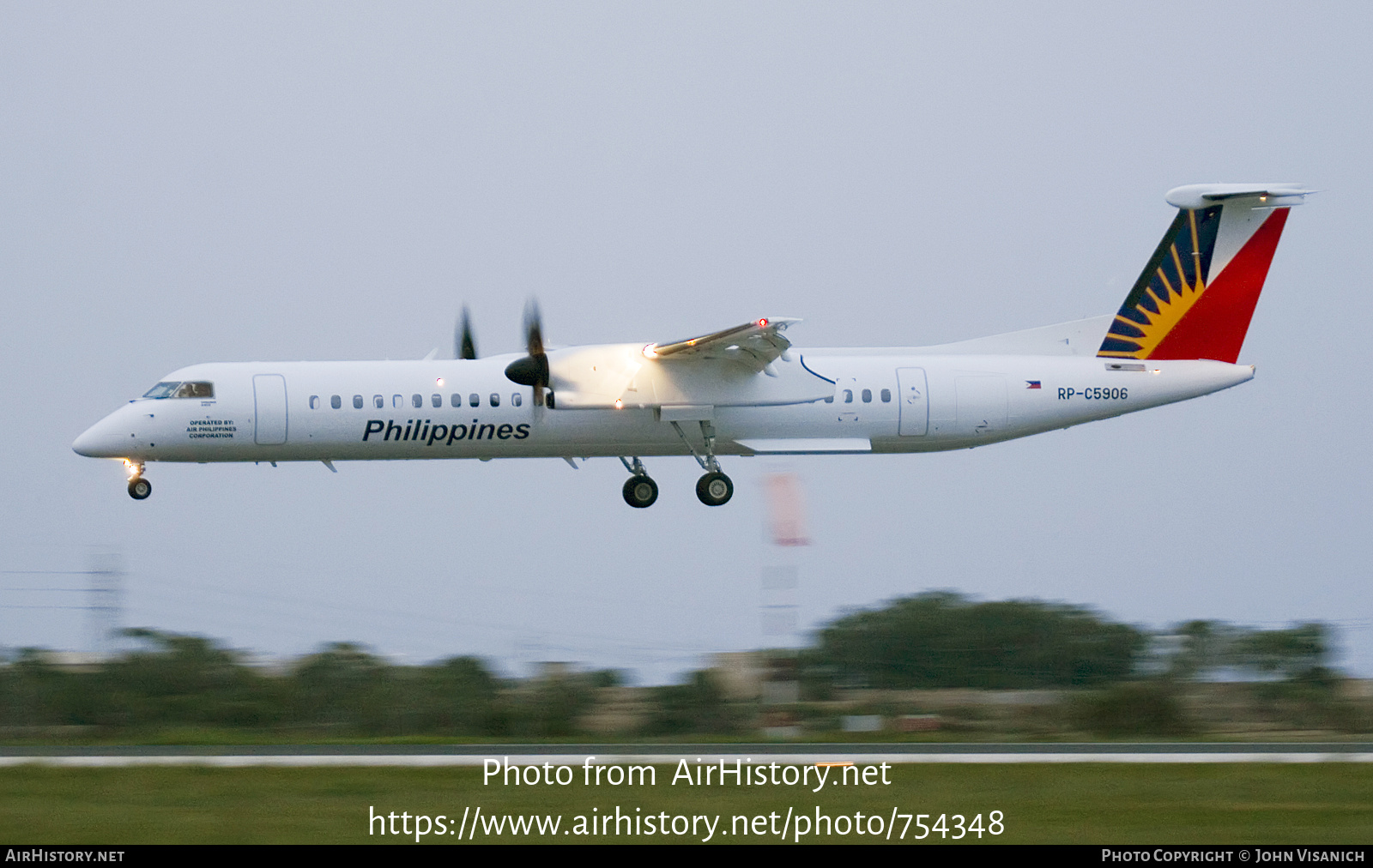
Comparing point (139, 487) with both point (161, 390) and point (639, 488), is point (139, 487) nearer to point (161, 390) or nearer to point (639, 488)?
point (161, 390)

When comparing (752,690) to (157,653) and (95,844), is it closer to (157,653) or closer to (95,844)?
(157,653)

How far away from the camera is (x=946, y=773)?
56.0ft

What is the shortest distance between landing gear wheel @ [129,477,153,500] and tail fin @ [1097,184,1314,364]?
50.9 feet

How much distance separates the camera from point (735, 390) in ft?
81.3

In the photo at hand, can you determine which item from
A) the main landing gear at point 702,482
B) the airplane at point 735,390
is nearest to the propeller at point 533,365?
the airplane at point 735,390

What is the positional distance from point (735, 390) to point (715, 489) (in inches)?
75.6

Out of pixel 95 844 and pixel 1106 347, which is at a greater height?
pixel 1106 347

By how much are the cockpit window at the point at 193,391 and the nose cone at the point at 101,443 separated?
3.55 feet

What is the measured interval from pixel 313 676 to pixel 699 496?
6722 millimetres

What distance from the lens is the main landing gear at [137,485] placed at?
975 inches

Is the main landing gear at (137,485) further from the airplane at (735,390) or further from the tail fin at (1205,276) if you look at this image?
the tail fin at (1205,276)

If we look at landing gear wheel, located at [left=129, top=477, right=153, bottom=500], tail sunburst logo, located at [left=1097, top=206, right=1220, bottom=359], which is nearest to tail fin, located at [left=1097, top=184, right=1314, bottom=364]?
tail sunburst logo, located at [left=1097, top=206, right=1220, bottom=359]

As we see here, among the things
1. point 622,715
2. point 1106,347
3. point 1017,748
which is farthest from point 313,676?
point 1106,347

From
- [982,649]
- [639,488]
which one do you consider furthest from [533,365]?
[982,649]
